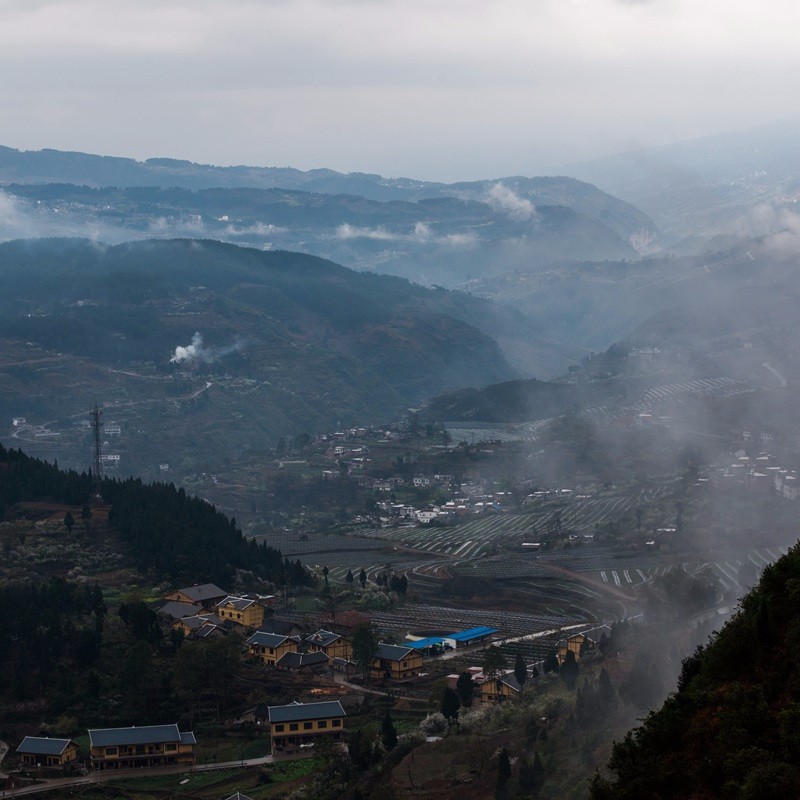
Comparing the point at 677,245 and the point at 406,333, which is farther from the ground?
the point at 677,245

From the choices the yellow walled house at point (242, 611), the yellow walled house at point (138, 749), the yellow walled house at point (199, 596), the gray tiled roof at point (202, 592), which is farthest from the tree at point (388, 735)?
the gray tiled roof at point (202, 592)

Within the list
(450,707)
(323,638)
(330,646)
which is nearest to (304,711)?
(450,707)

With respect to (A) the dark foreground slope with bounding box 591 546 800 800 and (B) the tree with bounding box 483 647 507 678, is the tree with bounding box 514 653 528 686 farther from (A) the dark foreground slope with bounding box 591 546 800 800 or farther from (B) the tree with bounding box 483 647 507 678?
(A) the dark foreground slope with bounding box 591 546 800 800

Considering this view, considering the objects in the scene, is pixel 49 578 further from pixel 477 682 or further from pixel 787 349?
pixel 787 349

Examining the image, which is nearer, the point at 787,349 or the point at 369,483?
the point at 369,483

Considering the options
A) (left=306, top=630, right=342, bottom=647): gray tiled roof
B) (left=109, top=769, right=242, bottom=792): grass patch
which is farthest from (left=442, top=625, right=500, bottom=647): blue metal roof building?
(left=109, top=769, right=242, bottom=792): grass patch

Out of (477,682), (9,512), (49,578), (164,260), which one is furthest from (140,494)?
(164,260)
